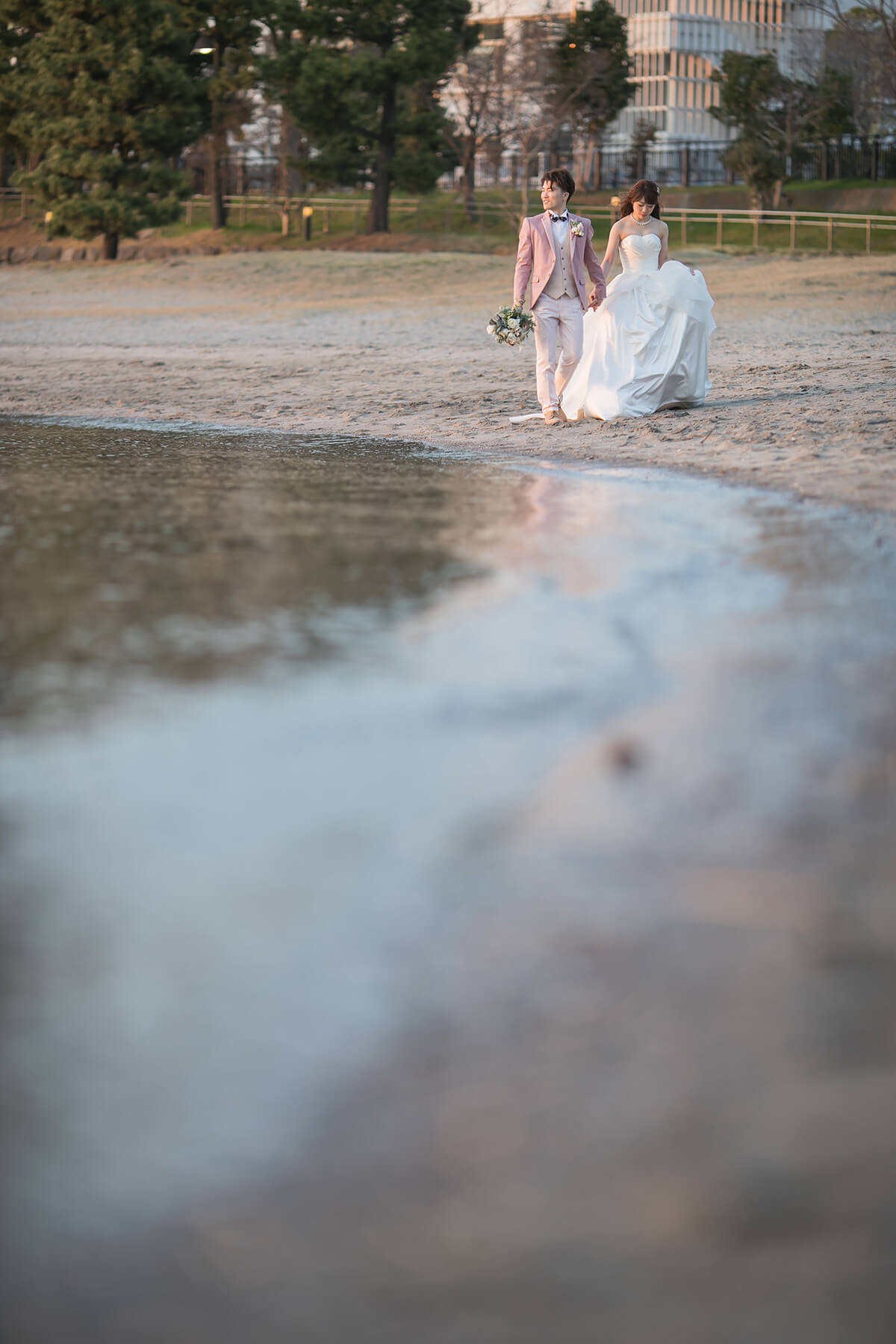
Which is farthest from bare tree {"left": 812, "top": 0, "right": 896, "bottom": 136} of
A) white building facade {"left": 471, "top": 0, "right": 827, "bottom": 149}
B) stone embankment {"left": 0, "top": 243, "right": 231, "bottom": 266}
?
white building facade {"left": 471, "top": 0, "right": 827, "bottom": 149}

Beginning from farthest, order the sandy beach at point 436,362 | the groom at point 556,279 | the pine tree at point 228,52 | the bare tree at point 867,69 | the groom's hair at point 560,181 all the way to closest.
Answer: the bare tree at point 867,69, the pine tree at point 228,52, the groom at point 556,279, the groom's hair at point 560,181, the sandy beach at point 436,362

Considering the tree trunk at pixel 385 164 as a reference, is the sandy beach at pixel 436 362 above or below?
below

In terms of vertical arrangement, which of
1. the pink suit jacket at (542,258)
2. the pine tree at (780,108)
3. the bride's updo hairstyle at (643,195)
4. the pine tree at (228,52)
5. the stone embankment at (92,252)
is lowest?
the pink suit jacket at (542,258)

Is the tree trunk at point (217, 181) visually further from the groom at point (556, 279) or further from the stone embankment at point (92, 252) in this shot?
the groom at point (556, 279)

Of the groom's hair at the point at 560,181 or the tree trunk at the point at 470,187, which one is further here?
the tree trunk at the point at 470,187

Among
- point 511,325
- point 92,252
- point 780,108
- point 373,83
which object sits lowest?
point 511,325

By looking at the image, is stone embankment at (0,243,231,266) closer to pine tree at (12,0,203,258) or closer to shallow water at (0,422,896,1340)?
pine tree at (12,0,203,258)

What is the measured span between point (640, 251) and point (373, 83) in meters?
24.8

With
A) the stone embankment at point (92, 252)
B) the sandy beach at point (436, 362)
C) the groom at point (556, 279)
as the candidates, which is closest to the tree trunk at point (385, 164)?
the stone embankment at point (92, 252)

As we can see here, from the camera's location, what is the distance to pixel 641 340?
11539 millimetres

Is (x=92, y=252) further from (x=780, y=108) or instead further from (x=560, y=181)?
(x=560, y=181)

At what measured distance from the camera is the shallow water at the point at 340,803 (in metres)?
2.75

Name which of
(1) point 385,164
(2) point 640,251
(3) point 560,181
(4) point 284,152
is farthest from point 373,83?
(3) point 560,181

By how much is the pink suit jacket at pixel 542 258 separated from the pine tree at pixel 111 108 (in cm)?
2519
